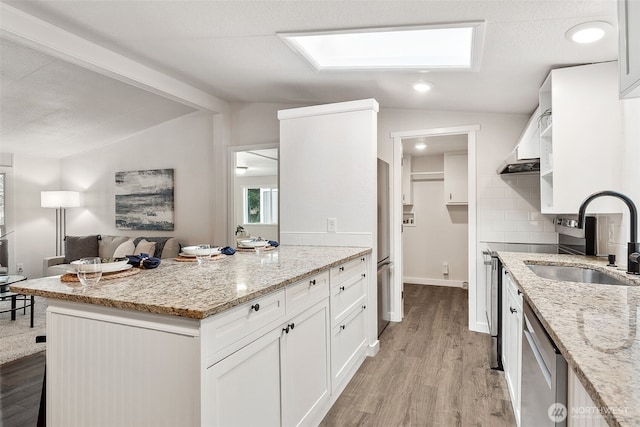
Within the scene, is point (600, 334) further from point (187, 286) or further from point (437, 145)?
point (437, 145)

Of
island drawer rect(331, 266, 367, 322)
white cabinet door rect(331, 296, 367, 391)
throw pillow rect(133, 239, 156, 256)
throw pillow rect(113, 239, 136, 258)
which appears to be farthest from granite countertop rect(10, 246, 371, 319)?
throw pillow rect(113, 239, 136, 258)

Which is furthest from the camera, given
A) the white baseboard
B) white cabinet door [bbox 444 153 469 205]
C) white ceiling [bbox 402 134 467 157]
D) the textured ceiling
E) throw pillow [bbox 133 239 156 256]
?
the white baseboard

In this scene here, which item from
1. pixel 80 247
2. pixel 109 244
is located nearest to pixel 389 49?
pixel 109 244

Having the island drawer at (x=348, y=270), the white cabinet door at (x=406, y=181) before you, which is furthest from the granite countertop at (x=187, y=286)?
the white cabinet door at (x=406, y=181)

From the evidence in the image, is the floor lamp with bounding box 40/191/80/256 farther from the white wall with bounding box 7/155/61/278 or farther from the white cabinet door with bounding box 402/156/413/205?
the white cabinet door with bounding box 402/156/413/205

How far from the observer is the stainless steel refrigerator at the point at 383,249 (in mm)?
3547

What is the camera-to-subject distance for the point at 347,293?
258 centimetres

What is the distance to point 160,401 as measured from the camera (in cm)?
124

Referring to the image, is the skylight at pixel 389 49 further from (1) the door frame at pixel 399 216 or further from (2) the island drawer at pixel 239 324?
(2) the island drawer at pixel 239 324

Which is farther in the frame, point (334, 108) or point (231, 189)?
point (231, 189)

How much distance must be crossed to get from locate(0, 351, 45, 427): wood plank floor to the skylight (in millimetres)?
2776

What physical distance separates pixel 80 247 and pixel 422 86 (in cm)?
556

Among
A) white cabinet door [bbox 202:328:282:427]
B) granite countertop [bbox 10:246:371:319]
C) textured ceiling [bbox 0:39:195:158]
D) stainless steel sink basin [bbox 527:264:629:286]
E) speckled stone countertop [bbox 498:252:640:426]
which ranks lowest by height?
white cabinet door [bbox 202:328:282:427]

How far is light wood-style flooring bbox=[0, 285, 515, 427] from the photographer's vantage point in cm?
218
